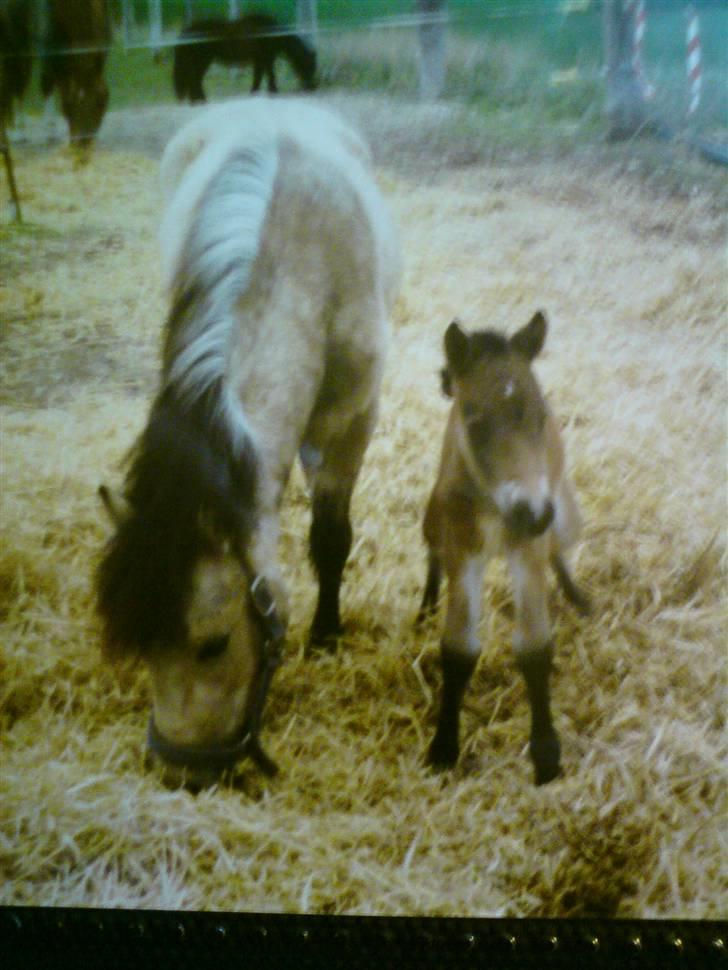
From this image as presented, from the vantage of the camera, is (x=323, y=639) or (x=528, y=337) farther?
(x=323, y=639)

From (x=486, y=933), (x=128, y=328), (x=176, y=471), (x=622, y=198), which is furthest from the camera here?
(x=128, y=328)

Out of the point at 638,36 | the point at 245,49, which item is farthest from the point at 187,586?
the point at 638,36

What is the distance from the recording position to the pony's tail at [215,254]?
143 centimetres

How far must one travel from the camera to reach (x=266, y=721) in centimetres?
163

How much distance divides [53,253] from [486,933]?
1427 millimetres

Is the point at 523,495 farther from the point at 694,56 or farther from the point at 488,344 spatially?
the point at 694,56

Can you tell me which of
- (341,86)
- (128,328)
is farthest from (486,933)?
(341,86)

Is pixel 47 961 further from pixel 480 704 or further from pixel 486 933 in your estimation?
pixel 480 704

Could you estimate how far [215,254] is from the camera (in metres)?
1.47

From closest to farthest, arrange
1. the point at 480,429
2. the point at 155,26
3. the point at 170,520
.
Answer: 1. the point at 170,520
2. the point at 480,429
3. the point at 155,26

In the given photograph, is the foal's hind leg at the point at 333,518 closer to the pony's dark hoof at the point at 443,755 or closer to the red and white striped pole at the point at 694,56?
the pony's dark hoof at the point at 443,755

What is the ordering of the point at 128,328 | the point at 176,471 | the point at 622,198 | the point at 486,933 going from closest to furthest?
the point at 176,471
the point at 486,933
the point at 622,198
the point at 128,328

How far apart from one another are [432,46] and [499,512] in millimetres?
821

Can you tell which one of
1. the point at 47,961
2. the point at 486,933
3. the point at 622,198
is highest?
the point at 622,198
